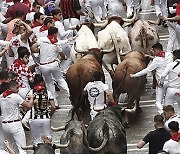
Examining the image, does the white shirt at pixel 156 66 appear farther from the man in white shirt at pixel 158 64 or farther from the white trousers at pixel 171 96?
the white trousers at pixel 171 96

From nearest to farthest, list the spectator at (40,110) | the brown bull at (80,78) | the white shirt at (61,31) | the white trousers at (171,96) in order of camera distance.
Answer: the spectator at (40,110) < the white trousers at (171,96) < the brown bull at (80,78) < the white shirt at (61,31)

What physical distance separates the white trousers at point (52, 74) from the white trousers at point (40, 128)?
390cm

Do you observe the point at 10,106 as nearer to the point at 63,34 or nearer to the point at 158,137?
the point at 158,137

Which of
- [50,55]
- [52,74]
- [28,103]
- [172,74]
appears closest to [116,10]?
[52,74]

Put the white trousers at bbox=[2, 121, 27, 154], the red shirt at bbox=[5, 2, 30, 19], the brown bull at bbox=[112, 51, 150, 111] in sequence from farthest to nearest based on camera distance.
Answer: the red shirt at bbox=[5, 2, 30, 19] < the brown bull at bbox=[112, 51, 150, 111] < the white trousers at bbox=[2, 121, 27, 154]

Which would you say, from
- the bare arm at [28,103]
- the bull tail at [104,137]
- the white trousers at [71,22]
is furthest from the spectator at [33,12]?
the bull tail at [104,137]

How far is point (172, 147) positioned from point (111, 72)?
6.85 metres

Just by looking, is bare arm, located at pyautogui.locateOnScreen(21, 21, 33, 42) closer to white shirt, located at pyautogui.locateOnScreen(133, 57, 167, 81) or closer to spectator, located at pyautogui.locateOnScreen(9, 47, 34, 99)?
spectator, located at pyautogui.locateOnScreen(9, 47, 34, 99)

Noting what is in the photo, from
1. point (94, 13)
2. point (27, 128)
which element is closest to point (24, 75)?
point (27, 128)

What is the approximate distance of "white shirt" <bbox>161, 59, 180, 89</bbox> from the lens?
19.0m

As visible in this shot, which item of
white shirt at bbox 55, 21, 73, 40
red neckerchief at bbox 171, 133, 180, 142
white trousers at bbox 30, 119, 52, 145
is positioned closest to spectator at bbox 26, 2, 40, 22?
white shirt at bbox 55, 21, 73, 40

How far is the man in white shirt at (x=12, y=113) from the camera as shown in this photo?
56.1 ft

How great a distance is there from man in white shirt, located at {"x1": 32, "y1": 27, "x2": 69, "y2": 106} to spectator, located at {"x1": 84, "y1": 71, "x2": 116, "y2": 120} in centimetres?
201

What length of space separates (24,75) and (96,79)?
187 cm
